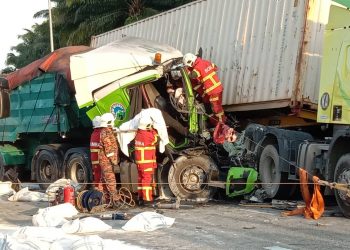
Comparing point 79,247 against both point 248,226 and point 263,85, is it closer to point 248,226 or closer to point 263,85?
point 248,226

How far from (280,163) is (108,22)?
669 inches

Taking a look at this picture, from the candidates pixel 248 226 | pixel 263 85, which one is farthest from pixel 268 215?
pixel 263 85

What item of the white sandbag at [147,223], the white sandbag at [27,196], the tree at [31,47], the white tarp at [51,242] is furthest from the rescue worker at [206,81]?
the tree at [31,47]

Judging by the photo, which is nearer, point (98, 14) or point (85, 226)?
point (85, 226)

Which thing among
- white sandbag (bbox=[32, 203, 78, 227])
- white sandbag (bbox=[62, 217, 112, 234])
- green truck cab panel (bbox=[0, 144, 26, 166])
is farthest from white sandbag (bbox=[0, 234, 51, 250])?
green truck cab panel (bbox=[0, 144, 26, 166])

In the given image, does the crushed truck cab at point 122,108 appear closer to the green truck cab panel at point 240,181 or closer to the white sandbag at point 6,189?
the green truck cab panel at point 240,181

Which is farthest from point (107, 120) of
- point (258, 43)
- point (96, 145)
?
point (258, 43)

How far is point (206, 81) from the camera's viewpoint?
401 inches

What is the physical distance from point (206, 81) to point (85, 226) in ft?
13.5

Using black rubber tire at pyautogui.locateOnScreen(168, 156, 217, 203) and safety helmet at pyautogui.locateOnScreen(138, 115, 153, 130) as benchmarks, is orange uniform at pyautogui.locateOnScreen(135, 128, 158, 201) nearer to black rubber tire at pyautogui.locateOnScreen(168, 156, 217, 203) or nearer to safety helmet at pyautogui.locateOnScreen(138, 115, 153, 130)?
safety helmet at pyautogui.locateOnScreen(138, 115, 153, 130)

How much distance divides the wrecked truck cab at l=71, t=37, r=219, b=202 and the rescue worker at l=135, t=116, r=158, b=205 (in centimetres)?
32

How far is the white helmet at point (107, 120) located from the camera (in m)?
9.70

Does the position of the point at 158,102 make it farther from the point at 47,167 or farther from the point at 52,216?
the point at 47,167

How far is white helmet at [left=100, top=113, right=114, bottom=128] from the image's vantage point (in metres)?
9.70
